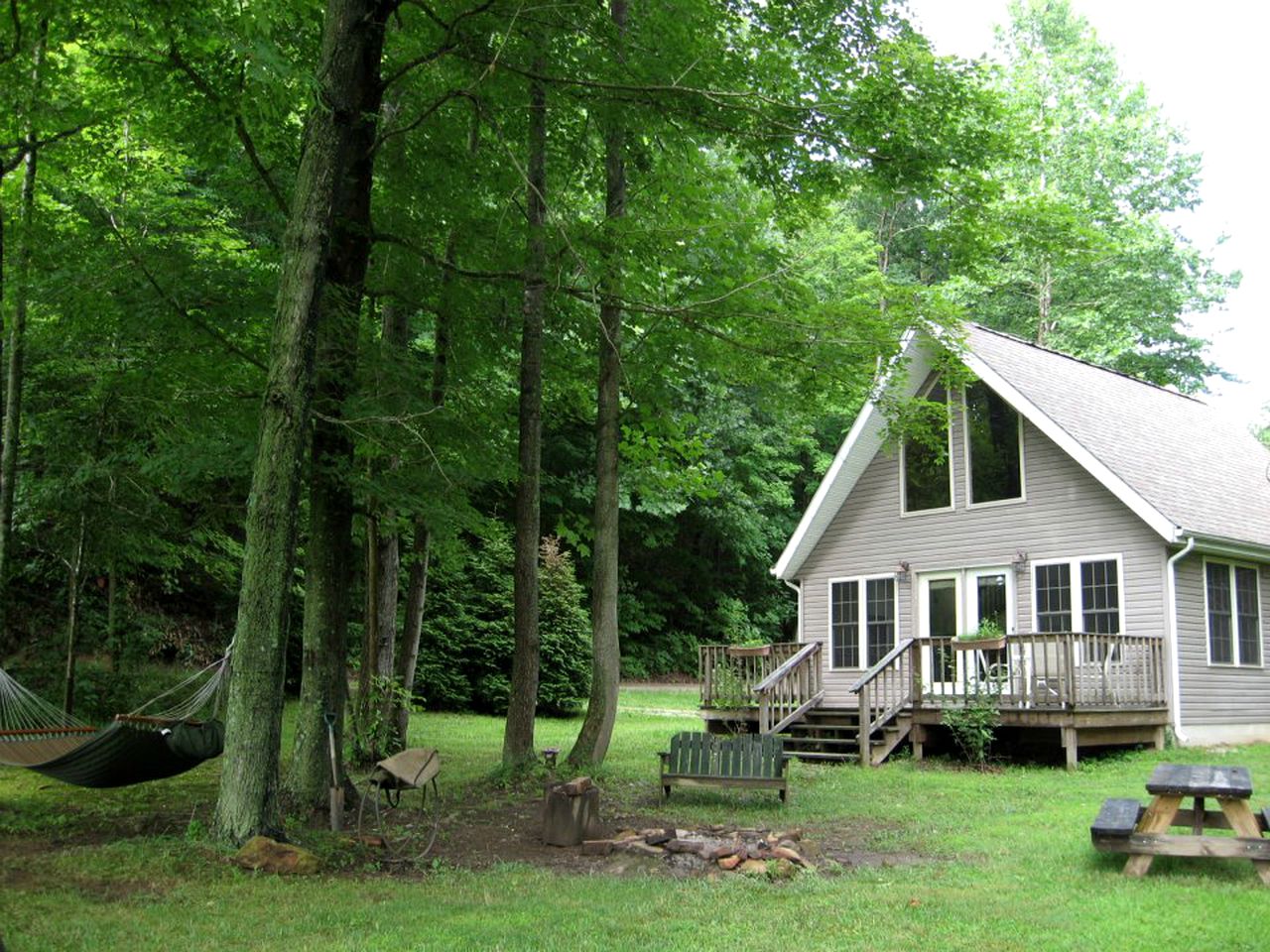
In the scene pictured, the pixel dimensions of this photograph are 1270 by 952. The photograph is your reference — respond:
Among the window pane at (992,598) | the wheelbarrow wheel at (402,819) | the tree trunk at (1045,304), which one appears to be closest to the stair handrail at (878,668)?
the window pane at (992,598)

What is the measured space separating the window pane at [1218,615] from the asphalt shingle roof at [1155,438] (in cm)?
64

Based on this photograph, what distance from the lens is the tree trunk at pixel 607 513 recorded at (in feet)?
37.0

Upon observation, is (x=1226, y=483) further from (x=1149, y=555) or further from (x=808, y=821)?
(x=808, y=821)

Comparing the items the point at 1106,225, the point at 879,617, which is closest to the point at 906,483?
the point at 879,617

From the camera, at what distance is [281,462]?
7.20 m

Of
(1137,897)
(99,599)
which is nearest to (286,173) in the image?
(1137,897)

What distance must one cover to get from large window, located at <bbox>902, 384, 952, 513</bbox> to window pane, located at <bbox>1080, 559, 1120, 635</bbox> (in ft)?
7.98

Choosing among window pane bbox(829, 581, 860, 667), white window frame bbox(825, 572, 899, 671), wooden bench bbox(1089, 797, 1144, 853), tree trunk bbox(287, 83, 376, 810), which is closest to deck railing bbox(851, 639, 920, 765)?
white window frame bbox(825, 572, 899, 671)

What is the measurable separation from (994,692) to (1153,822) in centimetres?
715

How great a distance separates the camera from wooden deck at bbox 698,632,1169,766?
1298 centimetres

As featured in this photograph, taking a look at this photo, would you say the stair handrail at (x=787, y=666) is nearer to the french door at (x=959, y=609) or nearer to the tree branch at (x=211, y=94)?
the french door at (x=959, y=609)

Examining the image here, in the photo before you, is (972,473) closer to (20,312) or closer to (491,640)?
(491,640)

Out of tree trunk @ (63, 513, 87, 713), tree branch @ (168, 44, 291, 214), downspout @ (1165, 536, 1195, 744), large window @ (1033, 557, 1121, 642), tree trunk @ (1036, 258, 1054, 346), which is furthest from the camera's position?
tree trunk @ (1036, 258, 1054, 346)

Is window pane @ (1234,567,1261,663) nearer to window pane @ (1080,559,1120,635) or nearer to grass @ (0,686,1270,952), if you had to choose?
window pane @ (1080,559,1120,635)
